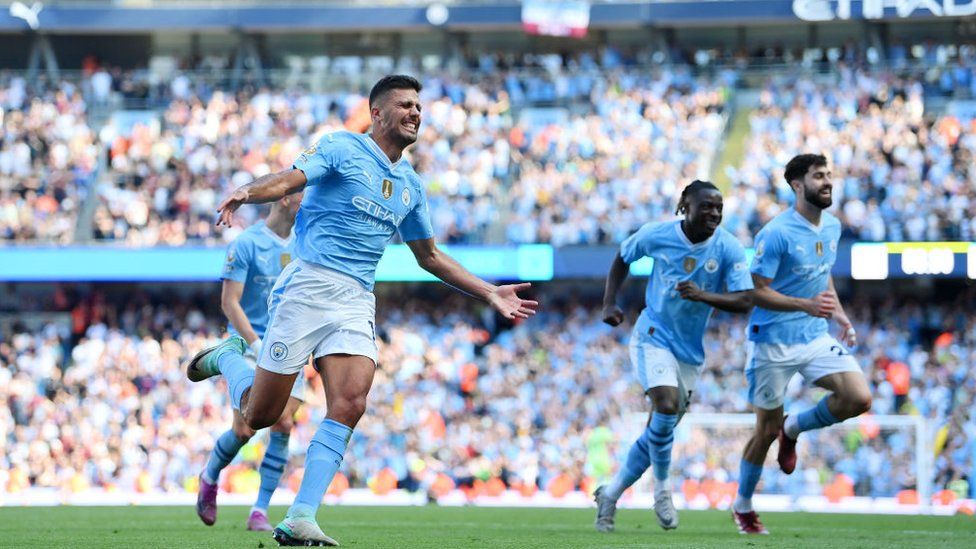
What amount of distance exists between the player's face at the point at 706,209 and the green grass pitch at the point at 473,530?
2.28 m

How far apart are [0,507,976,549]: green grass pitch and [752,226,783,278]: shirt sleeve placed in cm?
198

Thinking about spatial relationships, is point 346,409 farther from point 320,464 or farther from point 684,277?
point 684,277

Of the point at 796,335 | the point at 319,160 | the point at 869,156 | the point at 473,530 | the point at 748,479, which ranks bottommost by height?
the point at 473,530

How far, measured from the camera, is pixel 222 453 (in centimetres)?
1069

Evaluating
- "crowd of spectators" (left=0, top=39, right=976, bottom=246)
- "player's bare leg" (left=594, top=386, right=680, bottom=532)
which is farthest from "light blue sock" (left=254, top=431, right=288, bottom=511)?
"crowd of spectators" (left=0, top=39, right=976, bottom=246)

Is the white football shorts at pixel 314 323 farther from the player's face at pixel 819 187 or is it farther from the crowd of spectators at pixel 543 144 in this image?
the crowd of spectators at pixel 543 144

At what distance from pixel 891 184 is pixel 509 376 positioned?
7713mm

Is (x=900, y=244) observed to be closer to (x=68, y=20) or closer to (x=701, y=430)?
(x=701, y=430)

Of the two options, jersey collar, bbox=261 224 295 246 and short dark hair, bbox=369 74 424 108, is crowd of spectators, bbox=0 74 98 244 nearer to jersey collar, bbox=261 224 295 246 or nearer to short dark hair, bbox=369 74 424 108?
jersey collar, bbox=261 224 295 246

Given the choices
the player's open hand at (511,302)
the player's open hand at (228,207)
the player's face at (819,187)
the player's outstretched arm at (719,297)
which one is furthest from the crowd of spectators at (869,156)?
the player's open hand at (228,207)

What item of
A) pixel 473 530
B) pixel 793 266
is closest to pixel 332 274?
pixel 473 530

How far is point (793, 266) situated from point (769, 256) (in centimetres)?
23

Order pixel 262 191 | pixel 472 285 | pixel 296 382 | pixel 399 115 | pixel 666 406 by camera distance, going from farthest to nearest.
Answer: pixel 296 382, pixel 666 406, pixel 472 285, pixel 399 115, pixel 262 191

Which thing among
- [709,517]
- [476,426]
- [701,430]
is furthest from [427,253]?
[476,426]
